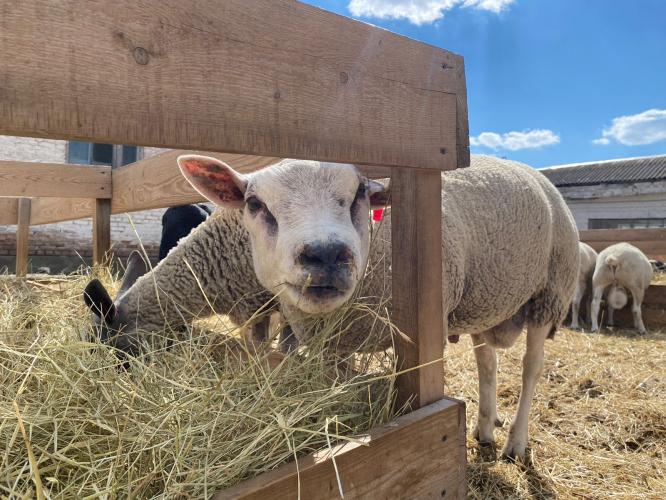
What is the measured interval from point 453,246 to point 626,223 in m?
19.7

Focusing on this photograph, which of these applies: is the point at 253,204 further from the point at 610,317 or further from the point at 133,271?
the point at 610,317

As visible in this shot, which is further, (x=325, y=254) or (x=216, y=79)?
(x=325, y=254)

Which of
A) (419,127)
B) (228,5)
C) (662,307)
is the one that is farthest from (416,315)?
(662,307)

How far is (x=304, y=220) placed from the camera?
1.84 metres

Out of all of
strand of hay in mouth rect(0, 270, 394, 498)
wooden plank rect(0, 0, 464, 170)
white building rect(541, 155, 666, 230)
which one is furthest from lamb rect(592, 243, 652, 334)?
white building rect(541, 155, 666, 230)

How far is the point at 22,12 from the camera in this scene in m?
0.74

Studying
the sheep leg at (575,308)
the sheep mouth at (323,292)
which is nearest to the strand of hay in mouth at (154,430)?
the sheep mouth at (323,292)

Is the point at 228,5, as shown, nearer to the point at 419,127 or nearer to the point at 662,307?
the point at 419,127

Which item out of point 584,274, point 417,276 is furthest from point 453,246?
point 584,274

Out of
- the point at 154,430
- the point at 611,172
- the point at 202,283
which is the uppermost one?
the point at 611,172

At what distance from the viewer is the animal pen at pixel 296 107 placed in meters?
0.80

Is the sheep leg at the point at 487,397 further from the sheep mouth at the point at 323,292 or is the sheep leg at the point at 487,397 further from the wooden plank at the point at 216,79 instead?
the wooden plank at the point at 216,79

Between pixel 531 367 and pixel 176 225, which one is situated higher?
pixel 176 225

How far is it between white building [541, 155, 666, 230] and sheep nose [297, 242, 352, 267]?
19774 mm
